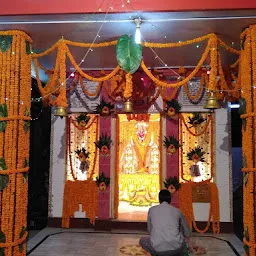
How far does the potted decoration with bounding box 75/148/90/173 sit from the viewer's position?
7.61m

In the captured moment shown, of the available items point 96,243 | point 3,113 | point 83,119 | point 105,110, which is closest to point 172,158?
point 105,110

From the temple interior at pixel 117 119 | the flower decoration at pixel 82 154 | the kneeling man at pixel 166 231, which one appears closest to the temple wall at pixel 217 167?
the temple interior at pixel 117 119

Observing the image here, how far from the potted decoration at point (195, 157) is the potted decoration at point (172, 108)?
95 centimetres

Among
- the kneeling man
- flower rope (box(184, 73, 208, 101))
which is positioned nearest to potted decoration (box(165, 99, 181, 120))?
flower rope (box(184, 73, 208, 101))

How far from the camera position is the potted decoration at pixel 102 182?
7370 millimetres

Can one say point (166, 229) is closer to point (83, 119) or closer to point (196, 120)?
point (196, 120)

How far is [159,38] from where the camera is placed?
5391 millimetres

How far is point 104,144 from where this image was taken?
7.44 m

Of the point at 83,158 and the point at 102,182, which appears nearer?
the point at 102,182

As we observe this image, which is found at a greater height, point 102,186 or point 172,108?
point 172,108

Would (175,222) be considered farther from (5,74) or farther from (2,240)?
(5,74)

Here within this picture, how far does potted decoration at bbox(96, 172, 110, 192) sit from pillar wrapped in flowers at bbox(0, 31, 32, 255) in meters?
2.71

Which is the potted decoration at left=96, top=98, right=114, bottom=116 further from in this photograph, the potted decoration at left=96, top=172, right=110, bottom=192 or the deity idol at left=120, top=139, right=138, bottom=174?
the deity idol at left=120, top=139, right=138, bottom=174

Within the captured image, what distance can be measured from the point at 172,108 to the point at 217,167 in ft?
5.64
